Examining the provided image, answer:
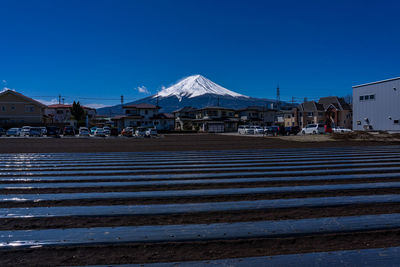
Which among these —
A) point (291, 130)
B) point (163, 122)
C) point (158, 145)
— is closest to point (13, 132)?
point (158, 145)

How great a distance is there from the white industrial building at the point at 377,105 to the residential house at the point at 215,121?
2650cm

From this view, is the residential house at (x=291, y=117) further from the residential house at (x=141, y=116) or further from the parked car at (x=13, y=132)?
the parked car at (x=13, y=132)

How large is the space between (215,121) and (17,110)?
3537cm

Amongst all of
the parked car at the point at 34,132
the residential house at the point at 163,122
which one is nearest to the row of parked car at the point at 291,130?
the residential house at the point at 163,122

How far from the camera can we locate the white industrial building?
22000mm

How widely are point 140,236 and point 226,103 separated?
180 m

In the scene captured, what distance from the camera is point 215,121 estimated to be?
2024 inches

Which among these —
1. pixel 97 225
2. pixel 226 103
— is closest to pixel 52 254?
pixel 97 225

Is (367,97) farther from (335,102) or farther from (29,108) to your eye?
(29,108)

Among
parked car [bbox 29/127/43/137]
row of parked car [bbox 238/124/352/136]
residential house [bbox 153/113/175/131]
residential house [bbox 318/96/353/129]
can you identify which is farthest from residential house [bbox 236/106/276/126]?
parked car [bbox 29/127/43/137]

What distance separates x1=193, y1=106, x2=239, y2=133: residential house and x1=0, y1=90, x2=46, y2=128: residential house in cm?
2858

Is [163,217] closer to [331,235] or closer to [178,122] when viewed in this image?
[331,235]

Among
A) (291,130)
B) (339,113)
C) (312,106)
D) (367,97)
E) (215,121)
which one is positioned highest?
(312,106)

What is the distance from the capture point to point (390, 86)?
2214 centimetres
